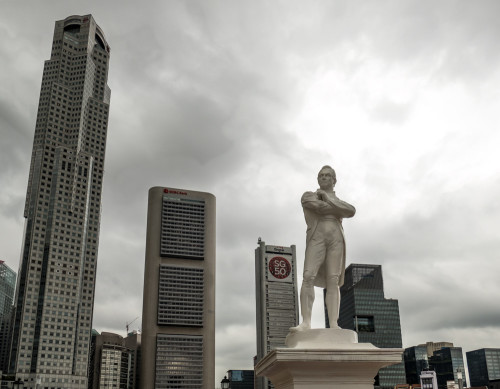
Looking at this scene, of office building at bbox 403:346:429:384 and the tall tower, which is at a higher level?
the tall tower

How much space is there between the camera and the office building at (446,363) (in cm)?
17012

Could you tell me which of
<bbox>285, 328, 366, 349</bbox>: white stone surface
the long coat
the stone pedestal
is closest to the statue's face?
the long coat

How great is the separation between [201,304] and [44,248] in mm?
57462

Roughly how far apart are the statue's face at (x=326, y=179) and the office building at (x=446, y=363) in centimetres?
18271

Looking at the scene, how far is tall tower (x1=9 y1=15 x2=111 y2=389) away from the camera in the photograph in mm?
137500

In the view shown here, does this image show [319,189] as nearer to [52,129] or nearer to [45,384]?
[45,384]

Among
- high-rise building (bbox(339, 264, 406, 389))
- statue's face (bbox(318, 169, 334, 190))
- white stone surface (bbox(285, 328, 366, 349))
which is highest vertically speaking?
high-rise building (bbox(339, 264, 406, 389))

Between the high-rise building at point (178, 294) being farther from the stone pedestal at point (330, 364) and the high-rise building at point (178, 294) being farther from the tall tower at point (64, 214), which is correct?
the stone pedestal at point (330, 364)

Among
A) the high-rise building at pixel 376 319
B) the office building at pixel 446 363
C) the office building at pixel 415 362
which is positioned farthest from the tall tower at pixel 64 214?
the office building at pixel 446 363

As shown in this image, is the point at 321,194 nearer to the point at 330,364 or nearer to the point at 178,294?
the point at 330,364

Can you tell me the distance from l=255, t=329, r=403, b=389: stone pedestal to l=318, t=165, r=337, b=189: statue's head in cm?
299

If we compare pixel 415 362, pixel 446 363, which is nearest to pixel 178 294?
pixel 415 362

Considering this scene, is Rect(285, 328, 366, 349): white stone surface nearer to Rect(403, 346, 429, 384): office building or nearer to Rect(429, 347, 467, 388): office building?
Rect(403, 346, 429, 384): office building

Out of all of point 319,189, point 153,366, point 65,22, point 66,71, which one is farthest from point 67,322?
point 319,189
